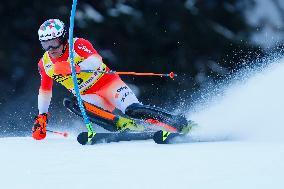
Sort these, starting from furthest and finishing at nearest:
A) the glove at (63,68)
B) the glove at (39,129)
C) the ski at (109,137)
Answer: the glove at (39,129), the glove at (63,68), the ski at (109,137)

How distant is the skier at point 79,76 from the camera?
4883mm

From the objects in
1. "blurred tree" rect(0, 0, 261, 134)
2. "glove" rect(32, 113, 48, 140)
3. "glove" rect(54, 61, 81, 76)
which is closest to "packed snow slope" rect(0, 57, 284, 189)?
"glove" rect(32, 113, 48, 140)

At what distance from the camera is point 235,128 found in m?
4.75

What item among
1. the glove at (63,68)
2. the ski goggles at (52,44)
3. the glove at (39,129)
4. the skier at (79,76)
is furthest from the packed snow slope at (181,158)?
the ski goggles at (52,44)

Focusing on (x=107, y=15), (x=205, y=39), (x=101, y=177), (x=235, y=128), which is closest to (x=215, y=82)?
(x=205, y=39)

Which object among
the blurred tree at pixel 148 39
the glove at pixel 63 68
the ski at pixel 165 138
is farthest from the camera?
the blurred tree at pixel 148 39

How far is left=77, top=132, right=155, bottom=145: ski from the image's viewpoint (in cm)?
444

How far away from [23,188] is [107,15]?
568 centimetres

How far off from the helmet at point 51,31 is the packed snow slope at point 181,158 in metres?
0.82

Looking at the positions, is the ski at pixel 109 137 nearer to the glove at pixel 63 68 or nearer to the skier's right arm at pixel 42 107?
the glove at pixel 63 68

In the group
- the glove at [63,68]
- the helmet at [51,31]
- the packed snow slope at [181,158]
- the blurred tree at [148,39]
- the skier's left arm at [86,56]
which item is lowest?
the packed snow slope at [181,158]

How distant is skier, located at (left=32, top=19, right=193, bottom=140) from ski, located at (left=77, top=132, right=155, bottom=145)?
42 centimetres

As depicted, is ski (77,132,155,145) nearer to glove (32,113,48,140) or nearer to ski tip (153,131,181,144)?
ski tip (153,131,181,144)

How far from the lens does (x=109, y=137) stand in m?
4.54
